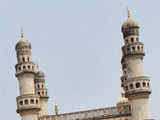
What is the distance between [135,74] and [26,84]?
39.3ft

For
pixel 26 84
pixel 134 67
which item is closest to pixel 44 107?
pixel 26 84

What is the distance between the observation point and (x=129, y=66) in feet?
160

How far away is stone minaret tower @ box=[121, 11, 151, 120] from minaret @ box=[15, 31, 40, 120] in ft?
Result: 33.3

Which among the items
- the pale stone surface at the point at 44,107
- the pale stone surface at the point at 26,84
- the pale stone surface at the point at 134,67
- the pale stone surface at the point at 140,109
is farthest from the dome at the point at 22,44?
the pale stone surface at the point at 140,109

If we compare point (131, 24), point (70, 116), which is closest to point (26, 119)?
point (70, 116)

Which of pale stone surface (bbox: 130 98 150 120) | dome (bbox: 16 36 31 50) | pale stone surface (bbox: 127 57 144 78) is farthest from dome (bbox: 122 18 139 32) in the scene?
dome (bbox: 16 36 31 50)

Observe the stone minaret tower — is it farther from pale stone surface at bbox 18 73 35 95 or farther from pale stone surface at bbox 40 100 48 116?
pale stone surface at bbox 40 100 48 116

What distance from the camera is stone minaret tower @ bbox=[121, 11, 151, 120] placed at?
47219 mm

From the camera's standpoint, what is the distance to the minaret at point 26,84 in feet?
160

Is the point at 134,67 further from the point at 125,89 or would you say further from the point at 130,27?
the point at 130,27

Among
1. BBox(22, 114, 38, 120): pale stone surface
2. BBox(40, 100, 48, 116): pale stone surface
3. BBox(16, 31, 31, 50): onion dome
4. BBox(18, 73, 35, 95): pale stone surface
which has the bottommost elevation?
BBox(22, 114, 38, 120): pale stone surface

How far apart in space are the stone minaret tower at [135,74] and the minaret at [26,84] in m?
10.1

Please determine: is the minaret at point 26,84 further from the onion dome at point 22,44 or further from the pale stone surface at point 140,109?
the pale stone surface at point 140,109

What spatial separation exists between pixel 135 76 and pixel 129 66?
4.32ft
